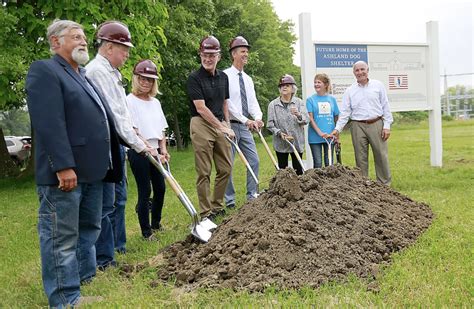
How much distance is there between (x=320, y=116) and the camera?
741cm

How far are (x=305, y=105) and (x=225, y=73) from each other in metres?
1.79

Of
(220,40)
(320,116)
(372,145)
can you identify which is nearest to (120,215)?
(320,116)

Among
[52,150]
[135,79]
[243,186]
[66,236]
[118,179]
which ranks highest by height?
[135,79]

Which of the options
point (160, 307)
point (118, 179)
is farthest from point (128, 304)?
point (118, 179)

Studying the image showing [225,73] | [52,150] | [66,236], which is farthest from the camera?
[225,73]

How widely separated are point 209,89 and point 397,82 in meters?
5.24

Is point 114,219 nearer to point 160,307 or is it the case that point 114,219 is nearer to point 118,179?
point 118,179

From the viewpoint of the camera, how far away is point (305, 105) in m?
7.59

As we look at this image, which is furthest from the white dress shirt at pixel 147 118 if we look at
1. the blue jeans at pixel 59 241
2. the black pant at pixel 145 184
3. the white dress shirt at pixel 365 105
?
the white dress shirt at pixel 365 105

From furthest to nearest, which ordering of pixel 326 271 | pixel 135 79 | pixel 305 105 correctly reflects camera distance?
pixel 305 105, pixel 135 79, pixel 326 271

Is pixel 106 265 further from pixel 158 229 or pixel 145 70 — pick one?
pixel 145 70

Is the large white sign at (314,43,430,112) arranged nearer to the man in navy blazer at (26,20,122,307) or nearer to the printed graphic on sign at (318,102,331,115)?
the printed graphic on sign at (318,102,331,115)

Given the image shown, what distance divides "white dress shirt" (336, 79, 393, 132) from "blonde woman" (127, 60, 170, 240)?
314 centimetres

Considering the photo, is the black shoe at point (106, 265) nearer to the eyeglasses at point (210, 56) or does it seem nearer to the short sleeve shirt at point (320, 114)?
the eyeglasses at point (210, 56)
